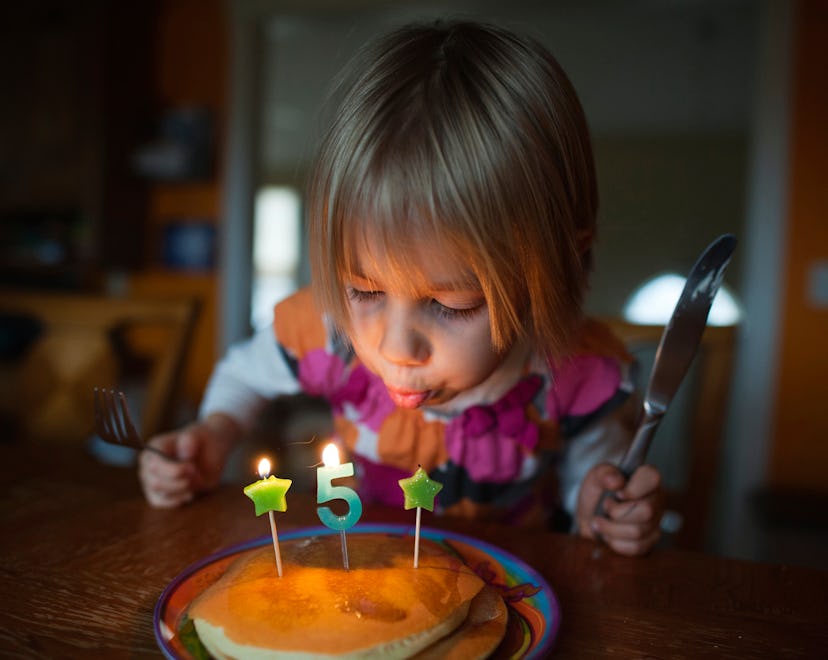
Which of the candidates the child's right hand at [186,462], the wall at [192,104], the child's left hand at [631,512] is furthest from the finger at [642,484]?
the wall at [192,104]

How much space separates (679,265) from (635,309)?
0.56m

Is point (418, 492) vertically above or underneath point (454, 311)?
underneath

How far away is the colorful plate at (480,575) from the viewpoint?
42cm

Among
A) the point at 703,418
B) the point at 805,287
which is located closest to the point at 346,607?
the point at 703,418

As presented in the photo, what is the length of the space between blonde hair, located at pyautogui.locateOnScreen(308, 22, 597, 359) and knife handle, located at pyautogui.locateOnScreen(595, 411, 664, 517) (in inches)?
5.4

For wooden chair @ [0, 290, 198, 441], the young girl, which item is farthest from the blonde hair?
wooden chair @ [0, 290, 198, 441]

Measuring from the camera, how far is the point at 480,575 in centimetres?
53

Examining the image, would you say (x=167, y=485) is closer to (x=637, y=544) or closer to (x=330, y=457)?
(x=330, y=457)

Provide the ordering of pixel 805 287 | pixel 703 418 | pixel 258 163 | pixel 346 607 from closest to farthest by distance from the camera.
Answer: pixel 346 607, pixel 703 418, pixel 805 287, pixel 258 163

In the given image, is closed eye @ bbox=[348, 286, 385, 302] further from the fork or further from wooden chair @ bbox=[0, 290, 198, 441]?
wooden chair @ bbox=[0, 290, 198, 441]

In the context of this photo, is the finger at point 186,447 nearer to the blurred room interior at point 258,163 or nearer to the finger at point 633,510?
the finger at point 633,510

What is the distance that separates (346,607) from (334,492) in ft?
0.26

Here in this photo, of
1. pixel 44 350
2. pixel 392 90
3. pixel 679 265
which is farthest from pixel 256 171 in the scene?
pixel 679 265

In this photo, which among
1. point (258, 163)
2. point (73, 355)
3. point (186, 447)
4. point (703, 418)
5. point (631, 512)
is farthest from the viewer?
point (258, 163)
